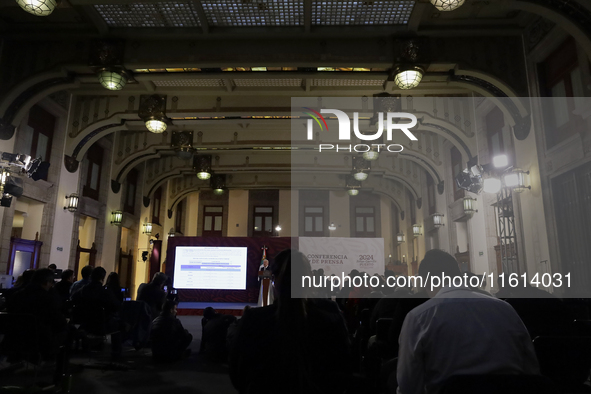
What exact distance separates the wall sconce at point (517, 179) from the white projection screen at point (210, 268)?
899cm

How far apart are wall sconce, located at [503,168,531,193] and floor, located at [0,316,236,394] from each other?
512 centimetres

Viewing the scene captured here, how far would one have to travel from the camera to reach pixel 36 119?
8.56 metres

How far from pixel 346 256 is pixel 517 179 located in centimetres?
774

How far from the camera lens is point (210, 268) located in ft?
43.0

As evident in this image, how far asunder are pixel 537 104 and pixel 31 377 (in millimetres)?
7485

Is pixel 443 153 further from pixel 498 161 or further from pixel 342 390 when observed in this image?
pixel 342 390

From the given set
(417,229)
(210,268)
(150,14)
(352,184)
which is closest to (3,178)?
(150,14)

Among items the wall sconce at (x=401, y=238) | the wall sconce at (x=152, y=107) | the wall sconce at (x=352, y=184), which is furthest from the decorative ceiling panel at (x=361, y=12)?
the wall sconce at (x=401, y=238)

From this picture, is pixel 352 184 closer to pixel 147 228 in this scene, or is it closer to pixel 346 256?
pixel 346 256

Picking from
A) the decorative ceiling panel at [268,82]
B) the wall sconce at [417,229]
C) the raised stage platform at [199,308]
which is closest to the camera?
the decorative ceiling panel at [268,82]

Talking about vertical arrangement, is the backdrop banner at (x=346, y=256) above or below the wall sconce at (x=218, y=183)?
below

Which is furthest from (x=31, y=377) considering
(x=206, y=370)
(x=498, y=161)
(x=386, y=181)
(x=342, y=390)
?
(x=386, y=181)

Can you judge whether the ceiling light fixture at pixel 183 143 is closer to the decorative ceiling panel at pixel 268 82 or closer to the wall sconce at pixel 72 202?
the wall sconce at pixel 72 202

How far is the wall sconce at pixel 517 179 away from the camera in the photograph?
6336 mm
